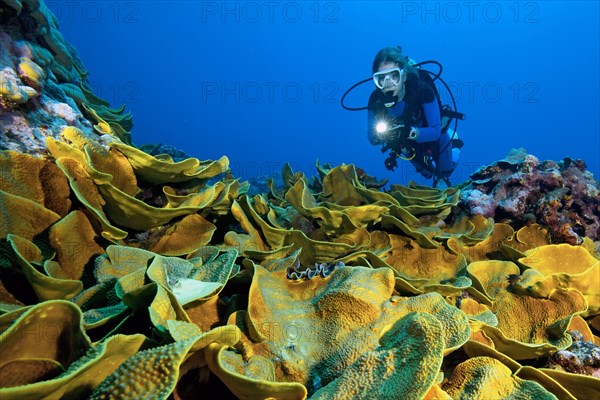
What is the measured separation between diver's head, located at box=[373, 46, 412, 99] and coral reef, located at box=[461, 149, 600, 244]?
12.8 feet

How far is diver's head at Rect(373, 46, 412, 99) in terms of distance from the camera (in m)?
7.90

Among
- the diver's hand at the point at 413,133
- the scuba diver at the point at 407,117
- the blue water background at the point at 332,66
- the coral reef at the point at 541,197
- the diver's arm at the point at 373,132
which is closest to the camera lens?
the coral reef at the point at 541,197

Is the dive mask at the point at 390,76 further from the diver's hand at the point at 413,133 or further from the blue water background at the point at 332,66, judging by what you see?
the blue water background at the point at 332,66

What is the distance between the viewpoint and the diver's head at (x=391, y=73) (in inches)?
311

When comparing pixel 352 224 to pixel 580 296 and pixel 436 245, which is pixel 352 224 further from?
pixel 580 296

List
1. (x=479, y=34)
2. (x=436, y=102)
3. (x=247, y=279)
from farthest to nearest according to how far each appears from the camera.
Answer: (x=479, y=34) < (x=436, y=102) < (x=247, y=279)

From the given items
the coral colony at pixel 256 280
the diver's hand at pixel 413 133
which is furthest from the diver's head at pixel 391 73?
the coral colony at pixel 256 280

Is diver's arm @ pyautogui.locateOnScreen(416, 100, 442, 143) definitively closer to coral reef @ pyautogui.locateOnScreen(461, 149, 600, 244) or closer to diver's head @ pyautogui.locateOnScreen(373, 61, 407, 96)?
diver's head @ pyautogui.locateOnScreen(373, 61, 407, 96)

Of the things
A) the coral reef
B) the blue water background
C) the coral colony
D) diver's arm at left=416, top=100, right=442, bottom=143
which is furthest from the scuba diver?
the blue water background

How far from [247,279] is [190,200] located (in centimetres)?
100

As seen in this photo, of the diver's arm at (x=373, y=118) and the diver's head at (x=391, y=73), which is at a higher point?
the diver's head at (x=391, y=73)

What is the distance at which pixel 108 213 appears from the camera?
2766 millimetres

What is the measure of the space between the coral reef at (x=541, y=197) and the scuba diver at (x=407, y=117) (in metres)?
3.23

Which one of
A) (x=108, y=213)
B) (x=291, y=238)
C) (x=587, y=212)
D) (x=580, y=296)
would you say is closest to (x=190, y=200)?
(x=108, y=213)
